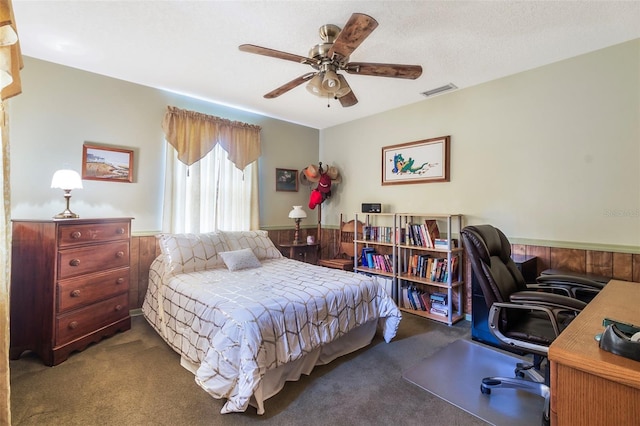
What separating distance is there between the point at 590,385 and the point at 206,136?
152 inches

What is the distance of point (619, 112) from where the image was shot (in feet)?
7.89

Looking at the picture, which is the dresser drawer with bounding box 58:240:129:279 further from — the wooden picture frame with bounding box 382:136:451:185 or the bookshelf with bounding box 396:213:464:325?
the wooden picture frame with bounding box 382:136:451:185

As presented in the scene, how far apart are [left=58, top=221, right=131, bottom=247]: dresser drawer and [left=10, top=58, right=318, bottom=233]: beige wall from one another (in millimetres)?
478

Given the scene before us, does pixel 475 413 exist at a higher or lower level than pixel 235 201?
lower

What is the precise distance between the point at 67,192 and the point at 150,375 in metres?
1.79

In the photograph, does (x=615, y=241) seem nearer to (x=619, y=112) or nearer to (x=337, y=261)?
(x=619, y=112)

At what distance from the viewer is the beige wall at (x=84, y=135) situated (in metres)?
2.63

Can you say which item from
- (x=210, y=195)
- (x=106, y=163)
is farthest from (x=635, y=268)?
(x=106, y=163)

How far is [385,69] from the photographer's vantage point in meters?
2.13

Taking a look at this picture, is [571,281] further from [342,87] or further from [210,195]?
[210,195]

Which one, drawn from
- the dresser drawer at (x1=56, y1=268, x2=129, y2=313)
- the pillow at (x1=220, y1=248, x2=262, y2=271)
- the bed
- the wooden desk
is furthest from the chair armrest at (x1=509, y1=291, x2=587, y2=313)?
the dresser drawer at (x1=56, y1=268, x2=129, y2=313)

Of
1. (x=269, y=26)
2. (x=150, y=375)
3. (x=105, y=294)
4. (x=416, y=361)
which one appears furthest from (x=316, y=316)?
(x=269, y=26)

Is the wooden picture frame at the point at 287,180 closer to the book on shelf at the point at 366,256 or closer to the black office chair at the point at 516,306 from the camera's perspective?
the book on shelf at the point at 366,256

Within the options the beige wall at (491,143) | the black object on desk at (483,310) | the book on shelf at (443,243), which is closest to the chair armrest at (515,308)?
the black object on desk at (483,310)
